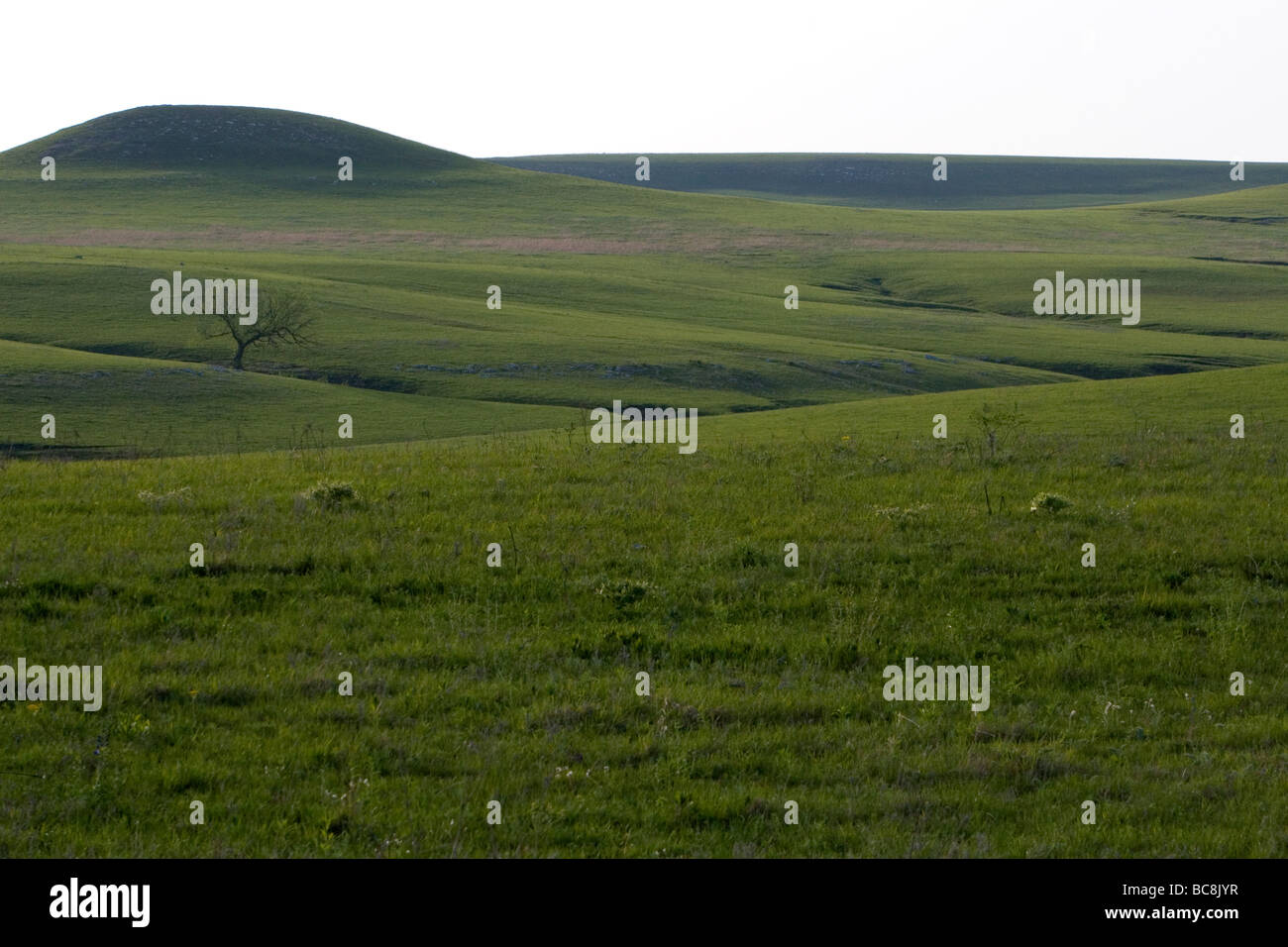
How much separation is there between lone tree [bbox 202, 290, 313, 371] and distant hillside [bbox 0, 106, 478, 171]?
10140 centimetres

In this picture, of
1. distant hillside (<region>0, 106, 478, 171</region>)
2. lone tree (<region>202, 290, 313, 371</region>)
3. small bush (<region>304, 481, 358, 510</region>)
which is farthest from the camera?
distant hillside (<region>0, 106, 478, 171</region>)

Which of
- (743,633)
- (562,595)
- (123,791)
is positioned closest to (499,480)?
(562,595)

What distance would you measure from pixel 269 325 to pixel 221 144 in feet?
404

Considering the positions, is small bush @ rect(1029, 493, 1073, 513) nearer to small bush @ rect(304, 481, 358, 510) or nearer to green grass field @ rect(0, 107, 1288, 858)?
green grass field @ rect(0, 107, 1288, 858)

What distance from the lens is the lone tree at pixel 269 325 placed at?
237ft

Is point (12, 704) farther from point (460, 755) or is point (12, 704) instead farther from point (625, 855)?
point (625, 855)

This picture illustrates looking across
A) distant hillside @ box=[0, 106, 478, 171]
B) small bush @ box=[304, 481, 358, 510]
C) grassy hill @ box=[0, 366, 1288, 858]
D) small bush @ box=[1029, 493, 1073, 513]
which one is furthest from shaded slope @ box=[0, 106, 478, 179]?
small bush @ box=[1029, 493, 1073, 513]

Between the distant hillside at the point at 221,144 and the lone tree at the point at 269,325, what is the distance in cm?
10140

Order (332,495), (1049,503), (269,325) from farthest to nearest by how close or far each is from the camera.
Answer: (269,325), (1049,503), (332,495)

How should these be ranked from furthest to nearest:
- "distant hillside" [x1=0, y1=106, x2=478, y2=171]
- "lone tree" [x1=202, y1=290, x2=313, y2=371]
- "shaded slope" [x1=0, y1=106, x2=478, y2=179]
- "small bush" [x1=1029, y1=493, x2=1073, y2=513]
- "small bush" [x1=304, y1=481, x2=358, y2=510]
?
1. "distant hillside" [x1=0, y1=106, x2=478, y2=171]
2. "shaded slope" [x1=0, y1=106, x2=478, y2=179]
3. "lone tree" [x1=202, y1=290, x2=313, y2=371]
4. "small bush" [x1=1029, y1=493, x2=1073, y2=513]
5. "small bush" [x1=304, y1=481, x2=358, y2=510]

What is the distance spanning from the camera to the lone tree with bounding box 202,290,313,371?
72.4 m

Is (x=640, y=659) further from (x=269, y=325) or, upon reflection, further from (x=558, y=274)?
(x=558, y=274)

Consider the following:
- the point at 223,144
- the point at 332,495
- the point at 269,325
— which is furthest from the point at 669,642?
the point at 223,144

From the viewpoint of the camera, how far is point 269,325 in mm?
72750
